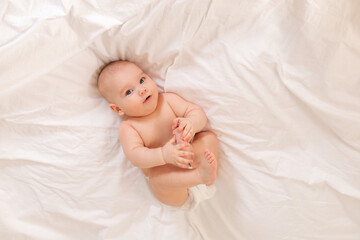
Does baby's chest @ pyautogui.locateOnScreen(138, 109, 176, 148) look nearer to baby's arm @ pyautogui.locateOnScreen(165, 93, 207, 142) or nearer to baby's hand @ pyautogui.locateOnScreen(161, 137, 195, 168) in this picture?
baby's arm @ pyautogui.locateOnScreen(165, 93, 207, 142)

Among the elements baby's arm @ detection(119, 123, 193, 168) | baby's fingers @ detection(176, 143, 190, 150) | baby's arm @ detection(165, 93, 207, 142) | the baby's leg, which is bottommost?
the baby's leg

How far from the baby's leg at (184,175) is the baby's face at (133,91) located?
0.75 ft

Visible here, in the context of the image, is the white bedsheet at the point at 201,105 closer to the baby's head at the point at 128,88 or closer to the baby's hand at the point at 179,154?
the baby's head at the point at 128,88

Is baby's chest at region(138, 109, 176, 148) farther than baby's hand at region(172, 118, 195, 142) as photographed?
Yes

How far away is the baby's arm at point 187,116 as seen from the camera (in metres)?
1.13

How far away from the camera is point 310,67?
112 centimetres

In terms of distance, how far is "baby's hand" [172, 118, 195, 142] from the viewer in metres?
1.12

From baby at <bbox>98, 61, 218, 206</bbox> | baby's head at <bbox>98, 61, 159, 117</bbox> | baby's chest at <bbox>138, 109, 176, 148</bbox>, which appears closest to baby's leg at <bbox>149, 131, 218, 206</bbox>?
baby at <bbox>98, 61, 218, 206</bbox>

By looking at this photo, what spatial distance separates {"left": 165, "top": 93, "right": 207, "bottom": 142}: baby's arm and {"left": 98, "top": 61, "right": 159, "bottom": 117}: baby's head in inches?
3.0

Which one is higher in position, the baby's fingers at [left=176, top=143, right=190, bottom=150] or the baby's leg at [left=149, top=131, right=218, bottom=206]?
the baby's fingers at [left=176, top=143, right=190, bottom=150]

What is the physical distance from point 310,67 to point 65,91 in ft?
2.97

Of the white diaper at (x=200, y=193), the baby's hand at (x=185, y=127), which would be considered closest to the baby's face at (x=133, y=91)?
the baby's hand at (x=185, y=127)

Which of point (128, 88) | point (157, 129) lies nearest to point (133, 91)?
point (128, 88)

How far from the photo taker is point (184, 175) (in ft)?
3.83
